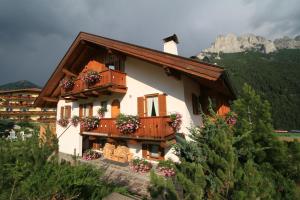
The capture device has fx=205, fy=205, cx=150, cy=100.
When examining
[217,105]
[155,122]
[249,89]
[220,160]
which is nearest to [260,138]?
[249,89]

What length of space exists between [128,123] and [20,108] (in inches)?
2008

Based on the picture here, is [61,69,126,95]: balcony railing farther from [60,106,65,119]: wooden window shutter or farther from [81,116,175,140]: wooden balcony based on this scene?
[60,106,65,119]: wooden window shutter

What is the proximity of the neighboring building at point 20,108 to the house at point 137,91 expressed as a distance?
36797 millimetres

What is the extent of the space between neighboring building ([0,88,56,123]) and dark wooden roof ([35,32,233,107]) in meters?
32.9

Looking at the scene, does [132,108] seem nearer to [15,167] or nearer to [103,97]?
[103,97]

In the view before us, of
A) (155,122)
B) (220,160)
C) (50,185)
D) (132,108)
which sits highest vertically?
(132,108)

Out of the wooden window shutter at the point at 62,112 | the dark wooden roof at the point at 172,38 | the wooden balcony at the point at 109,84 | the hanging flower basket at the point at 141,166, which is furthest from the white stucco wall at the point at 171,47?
the wooden window shutter at the point at 62,112

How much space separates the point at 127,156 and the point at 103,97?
4.82 m

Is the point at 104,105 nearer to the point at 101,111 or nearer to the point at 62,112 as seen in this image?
the point at 101,111

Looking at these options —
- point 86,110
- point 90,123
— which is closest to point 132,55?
point 90,123

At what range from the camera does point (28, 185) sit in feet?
14.0

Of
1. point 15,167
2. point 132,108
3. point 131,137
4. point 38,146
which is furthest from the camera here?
point 132,108

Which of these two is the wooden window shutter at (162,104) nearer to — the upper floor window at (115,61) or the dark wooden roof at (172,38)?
the upper floor window at (115,61)

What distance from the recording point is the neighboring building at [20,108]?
159 feet
